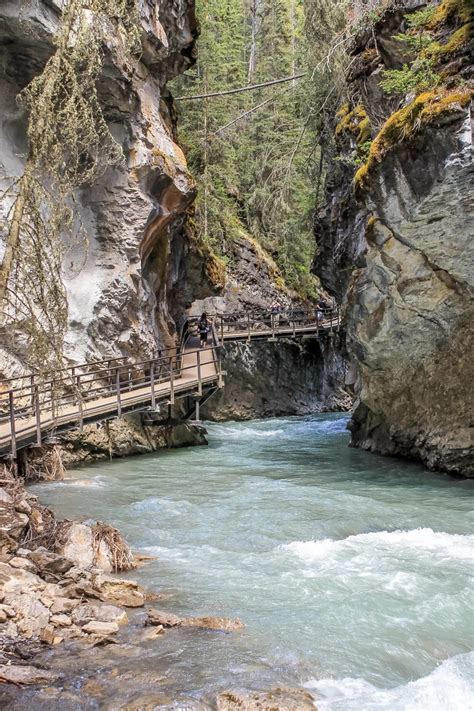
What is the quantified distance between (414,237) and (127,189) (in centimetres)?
857

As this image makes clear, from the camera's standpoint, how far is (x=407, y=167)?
12.1m

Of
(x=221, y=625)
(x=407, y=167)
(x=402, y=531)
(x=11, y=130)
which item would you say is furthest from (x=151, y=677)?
(x=11, y=130)

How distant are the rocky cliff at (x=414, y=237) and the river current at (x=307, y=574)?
76.5 inches

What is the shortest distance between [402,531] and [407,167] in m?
6.65

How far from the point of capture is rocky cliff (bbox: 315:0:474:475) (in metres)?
11.7

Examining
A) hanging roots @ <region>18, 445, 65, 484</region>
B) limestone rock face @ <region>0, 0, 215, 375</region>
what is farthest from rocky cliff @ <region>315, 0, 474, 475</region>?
hanging roots @ <region>18, 445, 65, 484</region>

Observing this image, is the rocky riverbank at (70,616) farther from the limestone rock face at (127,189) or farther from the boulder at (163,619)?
the limestone rock face at (127,189)

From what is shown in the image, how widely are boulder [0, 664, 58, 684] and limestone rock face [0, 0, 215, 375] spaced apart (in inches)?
402

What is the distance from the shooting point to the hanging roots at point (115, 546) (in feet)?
25.7

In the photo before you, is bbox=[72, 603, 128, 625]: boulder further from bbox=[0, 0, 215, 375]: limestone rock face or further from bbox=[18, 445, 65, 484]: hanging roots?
bbox=[0, 0, 215, 375]: limestone rock face

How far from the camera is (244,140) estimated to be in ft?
117

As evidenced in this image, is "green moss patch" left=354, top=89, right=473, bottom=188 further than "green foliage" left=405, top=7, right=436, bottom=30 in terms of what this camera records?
No

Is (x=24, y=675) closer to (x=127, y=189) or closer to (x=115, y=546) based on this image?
(x=115, y=546)

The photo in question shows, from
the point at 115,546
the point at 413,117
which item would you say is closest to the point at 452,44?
the point at 413,117
